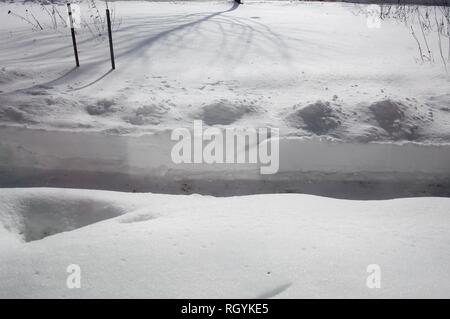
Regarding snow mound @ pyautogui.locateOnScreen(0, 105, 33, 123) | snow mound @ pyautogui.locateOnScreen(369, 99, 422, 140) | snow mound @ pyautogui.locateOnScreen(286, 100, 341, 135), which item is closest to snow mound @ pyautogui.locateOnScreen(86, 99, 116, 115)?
snow mound @ pyautogui.locateOnScreen(0, 105, 33, 123)

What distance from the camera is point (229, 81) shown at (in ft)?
12.6

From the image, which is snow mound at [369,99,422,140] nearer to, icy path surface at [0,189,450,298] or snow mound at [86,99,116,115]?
icy path surface at [0,189,450,298]

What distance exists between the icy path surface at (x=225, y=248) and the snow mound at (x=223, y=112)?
1.06 m

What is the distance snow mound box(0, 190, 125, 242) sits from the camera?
222 cm

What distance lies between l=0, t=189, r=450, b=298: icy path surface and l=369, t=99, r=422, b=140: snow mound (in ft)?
3.04

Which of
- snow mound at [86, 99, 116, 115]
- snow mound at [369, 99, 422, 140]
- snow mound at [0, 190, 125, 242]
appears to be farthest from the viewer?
snow mound at [86, 99, 116, 115]

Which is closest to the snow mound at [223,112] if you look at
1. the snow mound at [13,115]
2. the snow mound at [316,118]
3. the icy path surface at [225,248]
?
the snow mound at [316,118]

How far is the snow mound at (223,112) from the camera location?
3.24 metres

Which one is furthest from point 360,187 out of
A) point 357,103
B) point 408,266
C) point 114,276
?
point 114,276

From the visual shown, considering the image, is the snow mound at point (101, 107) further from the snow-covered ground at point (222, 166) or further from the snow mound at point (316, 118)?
the snow mound at point (316, 118)

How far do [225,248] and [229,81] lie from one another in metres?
2.43

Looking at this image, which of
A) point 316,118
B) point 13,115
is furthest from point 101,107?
point 316,118

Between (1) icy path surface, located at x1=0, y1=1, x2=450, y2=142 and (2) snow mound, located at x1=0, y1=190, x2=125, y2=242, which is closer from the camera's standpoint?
(2) snow mound, located at x1=0, y1=190, x2=125, y2=242
